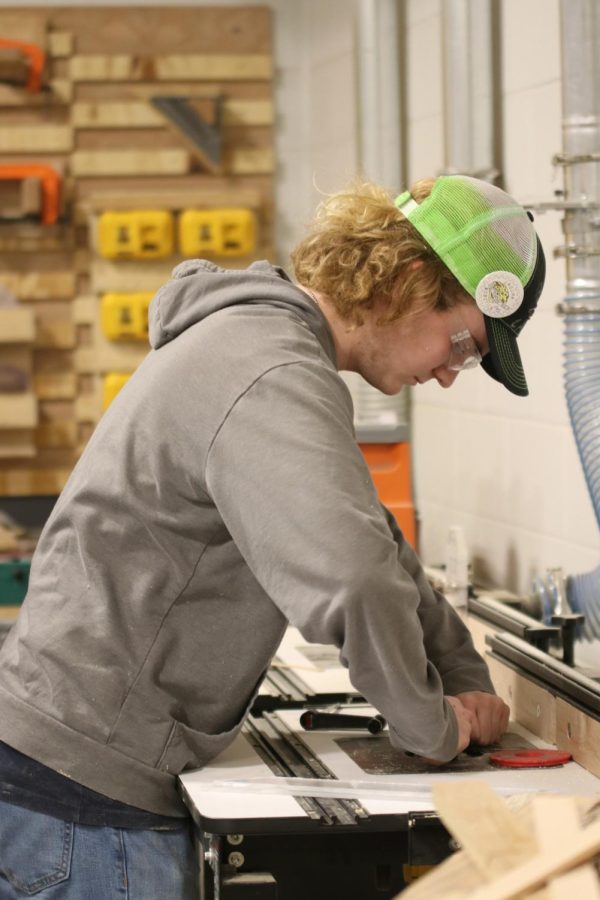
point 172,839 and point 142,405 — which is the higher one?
point 142,405

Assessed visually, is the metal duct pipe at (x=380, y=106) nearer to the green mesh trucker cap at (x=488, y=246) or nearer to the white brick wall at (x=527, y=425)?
the white brick wall at (x=527, y=425)

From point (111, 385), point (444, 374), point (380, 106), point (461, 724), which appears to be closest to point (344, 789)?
point (461, 724)

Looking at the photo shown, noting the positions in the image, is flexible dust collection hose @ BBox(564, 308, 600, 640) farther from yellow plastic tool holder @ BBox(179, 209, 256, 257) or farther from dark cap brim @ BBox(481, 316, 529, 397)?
yellow plastic tool holder @ BBox(179, 209, 256, 257)

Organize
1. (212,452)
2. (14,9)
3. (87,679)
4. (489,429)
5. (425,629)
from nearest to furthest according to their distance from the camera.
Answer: (212,452) < (87,679) < (425,629) < (489,429) < (14,9)

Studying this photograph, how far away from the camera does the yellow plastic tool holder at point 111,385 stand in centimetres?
491

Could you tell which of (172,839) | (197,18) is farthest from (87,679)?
(197,18)

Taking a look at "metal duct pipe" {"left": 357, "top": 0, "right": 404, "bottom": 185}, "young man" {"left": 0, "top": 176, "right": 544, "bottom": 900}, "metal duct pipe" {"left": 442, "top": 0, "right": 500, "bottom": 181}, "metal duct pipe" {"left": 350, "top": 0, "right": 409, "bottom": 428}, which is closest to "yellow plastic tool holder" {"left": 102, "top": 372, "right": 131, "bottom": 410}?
"metal duct pipe" {"left": 350, "top": 0, "right": 409, "bottom": 428}

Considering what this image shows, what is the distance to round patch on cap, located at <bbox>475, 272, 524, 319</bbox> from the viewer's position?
1.81 meters

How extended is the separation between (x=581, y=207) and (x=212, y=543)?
1.20m

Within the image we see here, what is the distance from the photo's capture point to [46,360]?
16.7ft

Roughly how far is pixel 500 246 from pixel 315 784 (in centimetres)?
76

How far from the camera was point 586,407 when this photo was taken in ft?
8.00

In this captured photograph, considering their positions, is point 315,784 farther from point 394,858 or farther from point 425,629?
point 425,629

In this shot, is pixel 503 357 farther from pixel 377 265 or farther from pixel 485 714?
pixel 485 714
